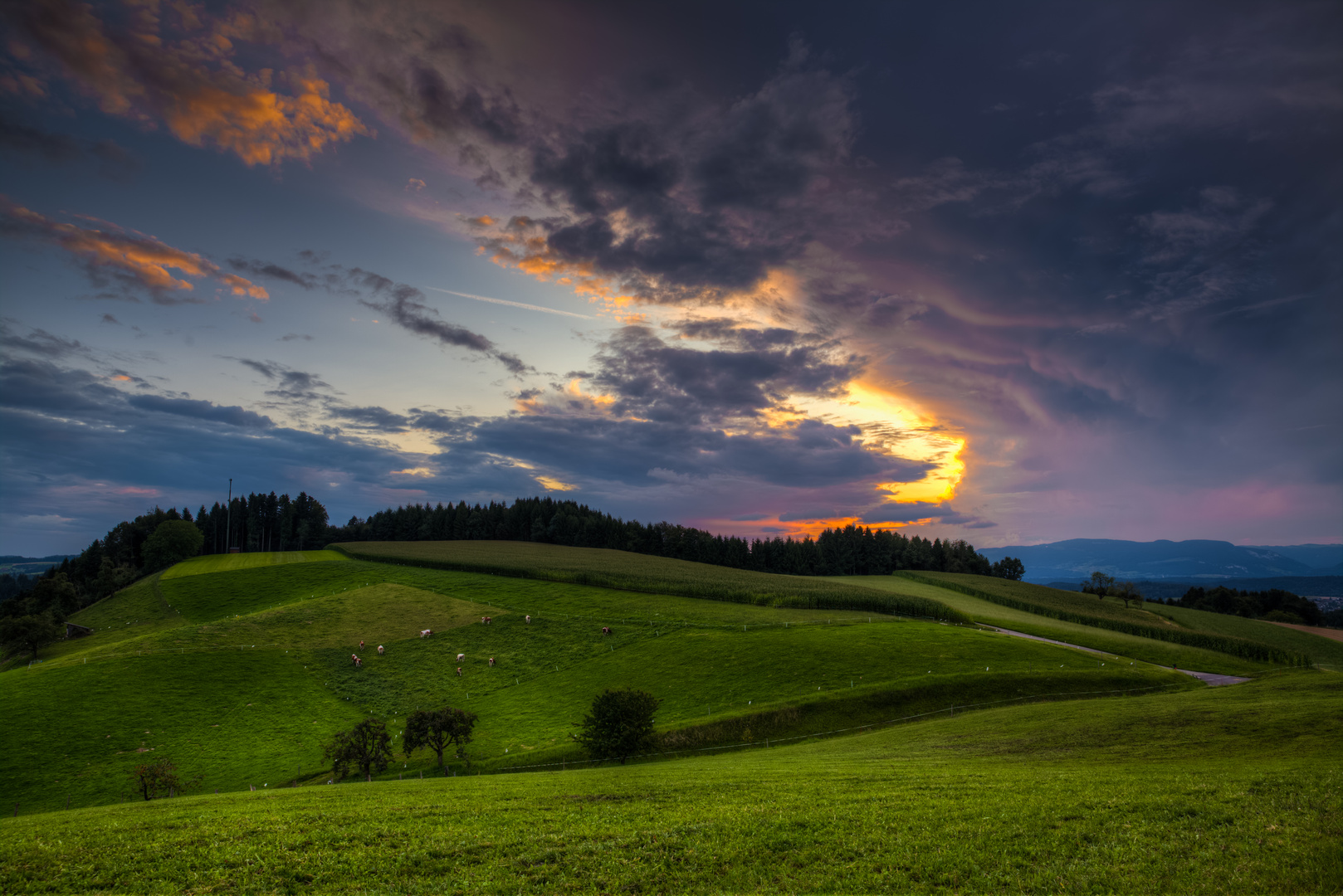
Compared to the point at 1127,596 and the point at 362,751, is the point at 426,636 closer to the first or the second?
the point at 362,751

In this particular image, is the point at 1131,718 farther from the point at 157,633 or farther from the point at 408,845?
the point at 157,633

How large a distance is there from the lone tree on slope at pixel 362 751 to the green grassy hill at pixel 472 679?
2.50 metres

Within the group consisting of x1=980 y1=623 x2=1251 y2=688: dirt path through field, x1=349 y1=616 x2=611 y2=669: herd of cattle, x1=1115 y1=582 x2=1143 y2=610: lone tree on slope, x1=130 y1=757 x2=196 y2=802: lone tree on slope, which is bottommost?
x1=130 y1=757 x2=196 y2=802: lone tree on slope

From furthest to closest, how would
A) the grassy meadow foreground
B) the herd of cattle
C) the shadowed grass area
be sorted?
the shadowed grass area, the herd of cattle, the grassy meadow foreground

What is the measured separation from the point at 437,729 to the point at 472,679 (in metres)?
25.6

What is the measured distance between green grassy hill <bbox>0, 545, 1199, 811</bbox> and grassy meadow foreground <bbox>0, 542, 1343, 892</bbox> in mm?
378

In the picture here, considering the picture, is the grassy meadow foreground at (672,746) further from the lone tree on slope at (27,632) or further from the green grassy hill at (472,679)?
the lone tree on slope at (27,632)

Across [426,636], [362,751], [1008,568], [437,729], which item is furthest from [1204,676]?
[1008,568]

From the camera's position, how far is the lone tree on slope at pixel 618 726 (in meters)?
43.8

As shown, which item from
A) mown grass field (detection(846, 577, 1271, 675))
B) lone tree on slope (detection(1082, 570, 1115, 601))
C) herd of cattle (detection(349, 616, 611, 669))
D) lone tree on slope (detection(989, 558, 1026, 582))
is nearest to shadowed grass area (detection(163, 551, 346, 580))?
herd of cattle (detection(349, 616, 611, 669))

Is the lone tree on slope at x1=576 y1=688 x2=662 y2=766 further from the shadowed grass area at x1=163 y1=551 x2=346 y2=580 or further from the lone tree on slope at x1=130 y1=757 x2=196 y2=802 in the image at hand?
the shadowed grass area at x1=163 y1=551 x2=346 y2=580

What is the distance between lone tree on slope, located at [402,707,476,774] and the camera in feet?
147

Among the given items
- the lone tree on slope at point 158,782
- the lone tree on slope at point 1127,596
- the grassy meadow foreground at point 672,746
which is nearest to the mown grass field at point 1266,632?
the grassy meadow foreground at point 672,746

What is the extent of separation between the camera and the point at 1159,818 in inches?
664
